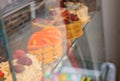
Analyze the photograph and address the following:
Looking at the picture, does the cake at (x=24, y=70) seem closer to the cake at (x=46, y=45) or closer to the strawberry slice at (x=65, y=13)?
the cake at (x=46, y=45)

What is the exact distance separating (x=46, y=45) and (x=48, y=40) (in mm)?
41

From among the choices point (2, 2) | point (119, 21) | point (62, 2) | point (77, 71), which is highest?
point (2, 2)

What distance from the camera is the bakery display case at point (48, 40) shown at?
745 mm

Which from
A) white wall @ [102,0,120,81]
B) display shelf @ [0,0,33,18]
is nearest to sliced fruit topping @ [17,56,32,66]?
display shelf @ [0,0,33,18]

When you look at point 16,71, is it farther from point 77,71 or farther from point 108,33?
point 108,33

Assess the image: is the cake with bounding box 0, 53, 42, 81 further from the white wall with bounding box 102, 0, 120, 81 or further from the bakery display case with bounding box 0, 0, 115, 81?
the white wall with bounding box 102, 0, 120, 81

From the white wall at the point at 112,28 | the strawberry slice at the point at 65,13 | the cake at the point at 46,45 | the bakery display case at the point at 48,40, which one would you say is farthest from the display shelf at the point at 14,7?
the white wall at the point at 112,28

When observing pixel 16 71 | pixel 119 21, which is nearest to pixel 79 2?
pixel 119 21

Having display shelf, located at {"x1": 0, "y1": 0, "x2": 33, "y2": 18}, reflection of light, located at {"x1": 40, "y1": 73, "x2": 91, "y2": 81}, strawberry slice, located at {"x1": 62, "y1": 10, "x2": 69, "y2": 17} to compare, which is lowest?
reflection of light, located at {"x1": 40, "y1": 73, "x2": 91, "y2": 81}

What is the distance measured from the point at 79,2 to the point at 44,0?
0.31m

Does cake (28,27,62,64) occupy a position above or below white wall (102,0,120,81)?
above

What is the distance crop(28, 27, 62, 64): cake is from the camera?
861 mm

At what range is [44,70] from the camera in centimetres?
86

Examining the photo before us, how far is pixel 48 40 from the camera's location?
919mm
